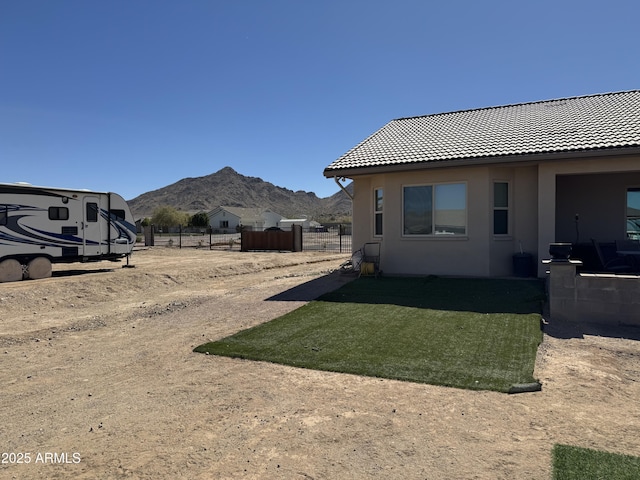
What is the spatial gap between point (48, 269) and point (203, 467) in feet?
43.5

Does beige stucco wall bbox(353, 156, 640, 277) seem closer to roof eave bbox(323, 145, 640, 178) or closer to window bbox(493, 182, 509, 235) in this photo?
window bbox(493, 182, 509, 235)

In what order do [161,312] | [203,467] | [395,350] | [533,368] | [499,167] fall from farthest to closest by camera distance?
[499,167] < [161,312] < [395,350] < [533,368] < [203,467]

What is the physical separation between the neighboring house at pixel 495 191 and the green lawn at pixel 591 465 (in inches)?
306

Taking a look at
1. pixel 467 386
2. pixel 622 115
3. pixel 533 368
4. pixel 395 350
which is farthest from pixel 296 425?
pixel 622 115

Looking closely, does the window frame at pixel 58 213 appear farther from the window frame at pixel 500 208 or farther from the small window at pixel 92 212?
the window frame at pixel 500 208

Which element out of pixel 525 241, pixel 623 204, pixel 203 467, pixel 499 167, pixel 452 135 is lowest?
pixel 203 467

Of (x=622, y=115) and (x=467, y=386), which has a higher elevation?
(x=622, y=115)

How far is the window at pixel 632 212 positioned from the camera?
11.3 metres

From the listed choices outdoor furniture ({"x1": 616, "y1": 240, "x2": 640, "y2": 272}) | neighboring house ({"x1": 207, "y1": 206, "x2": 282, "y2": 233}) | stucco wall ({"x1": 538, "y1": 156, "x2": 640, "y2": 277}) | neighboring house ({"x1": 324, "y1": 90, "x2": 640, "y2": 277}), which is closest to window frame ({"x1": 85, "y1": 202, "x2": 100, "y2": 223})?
neighboring house ({"x1": 324, "y1": 90, "x2": 640, "y2": 277})

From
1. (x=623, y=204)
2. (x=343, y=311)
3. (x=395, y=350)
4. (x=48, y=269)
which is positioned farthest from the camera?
(x=48, y=269)

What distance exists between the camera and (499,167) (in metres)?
10.6

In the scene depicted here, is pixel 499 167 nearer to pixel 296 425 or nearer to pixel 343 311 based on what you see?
pixel 343 311

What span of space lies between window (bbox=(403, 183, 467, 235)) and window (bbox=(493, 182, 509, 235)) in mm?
741

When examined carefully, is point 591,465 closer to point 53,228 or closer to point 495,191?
point 495,191
